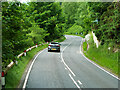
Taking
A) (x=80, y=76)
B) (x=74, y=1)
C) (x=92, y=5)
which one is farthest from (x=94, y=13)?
(x=74, y=1)

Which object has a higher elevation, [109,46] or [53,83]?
[109,46]

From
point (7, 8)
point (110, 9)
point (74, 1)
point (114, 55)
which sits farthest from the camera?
point (74, 1)

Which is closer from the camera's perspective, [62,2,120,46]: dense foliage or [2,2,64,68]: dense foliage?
[2,2,64,68]: dense foliage

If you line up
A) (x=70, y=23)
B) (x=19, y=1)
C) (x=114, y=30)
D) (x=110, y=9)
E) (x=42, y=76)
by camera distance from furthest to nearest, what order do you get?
(x=70, y=23) < (x=110, y=9) < (x=114, y=30) < (x=42, y=76) < (x=19, y=1)

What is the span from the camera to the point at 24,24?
13.1m

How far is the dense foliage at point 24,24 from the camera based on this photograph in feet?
32.2

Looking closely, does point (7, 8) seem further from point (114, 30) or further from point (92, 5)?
point (92, 5)

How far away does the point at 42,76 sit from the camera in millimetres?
13078

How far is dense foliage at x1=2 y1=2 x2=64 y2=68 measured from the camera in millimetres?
9820

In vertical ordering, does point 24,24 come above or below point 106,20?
below

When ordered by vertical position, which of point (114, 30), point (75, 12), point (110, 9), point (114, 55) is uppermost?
point (75, 12)

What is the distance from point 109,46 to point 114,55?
270cm

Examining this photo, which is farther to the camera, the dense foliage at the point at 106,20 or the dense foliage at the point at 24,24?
the dense foliage at the point at 106,20

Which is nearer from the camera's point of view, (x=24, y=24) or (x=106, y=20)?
(x=24, y=24)
